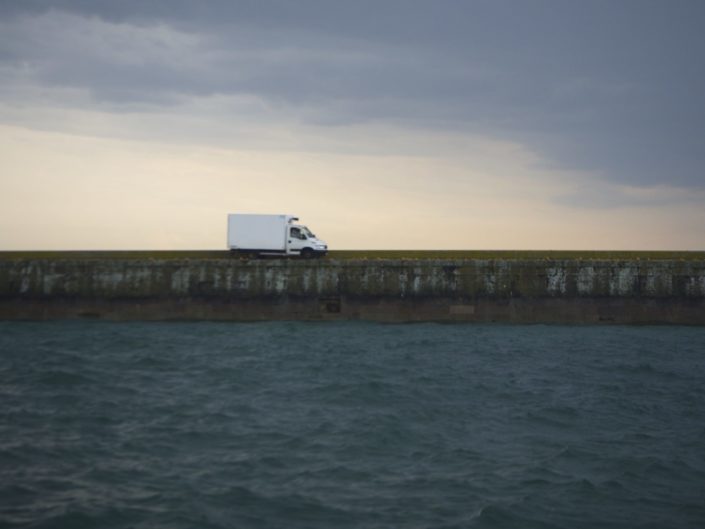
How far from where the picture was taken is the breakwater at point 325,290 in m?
40.8

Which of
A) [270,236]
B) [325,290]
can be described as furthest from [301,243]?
[325,290]

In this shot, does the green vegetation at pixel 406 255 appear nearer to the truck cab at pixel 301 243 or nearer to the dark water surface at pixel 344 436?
the truck cab at pixel 301 243

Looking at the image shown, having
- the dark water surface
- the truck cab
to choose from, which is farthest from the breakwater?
the dark water surface

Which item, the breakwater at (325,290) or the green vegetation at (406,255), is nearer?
the breakwater at (325,290)

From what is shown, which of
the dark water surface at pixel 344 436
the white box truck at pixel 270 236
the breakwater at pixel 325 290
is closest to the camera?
the dark water surface at pixel 344 436

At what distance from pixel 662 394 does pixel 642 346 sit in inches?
437

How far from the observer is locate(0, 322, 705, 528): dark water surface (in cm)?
1274

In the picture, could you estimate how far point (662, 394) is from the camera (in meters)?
23.9

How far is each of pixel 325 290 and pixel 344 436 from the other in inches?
939

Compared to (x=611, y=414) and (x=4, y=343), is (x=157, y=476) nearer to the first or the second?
(x=611, y=414)

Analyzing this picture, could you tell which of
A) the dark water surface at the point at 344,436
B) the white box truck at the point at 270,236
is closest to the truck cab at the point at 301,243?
the white box truck at the point at 270,236

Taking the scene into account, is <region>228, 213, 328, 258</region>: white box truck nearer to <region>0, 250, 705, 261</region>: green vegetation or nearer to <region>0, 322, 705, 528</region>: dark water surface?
<region>0, 250, 705, 261</region>: green vegetation

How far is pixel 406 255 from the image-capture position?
152ft

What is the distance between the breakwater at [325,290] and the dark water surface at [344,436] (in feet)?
28.6
